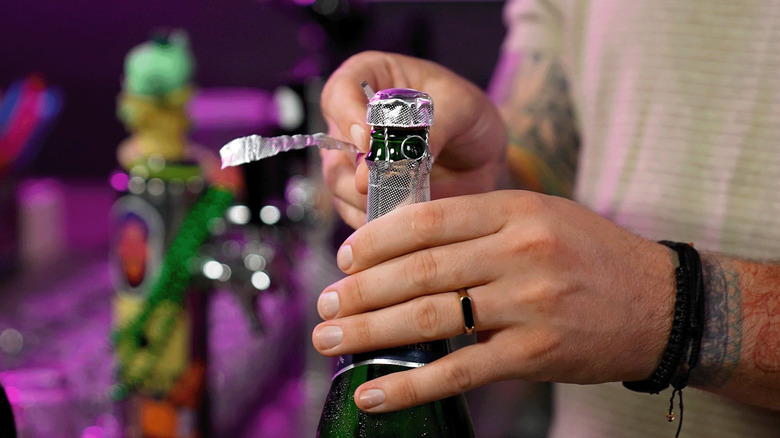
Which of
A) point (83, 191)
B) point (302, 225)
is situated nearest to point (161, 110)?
point (302, 225)

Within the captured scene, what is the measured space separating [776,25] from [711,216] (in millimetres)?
254

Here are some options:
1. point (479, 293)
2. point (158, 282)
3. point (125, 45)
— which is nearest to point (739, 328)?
point (479, 293)

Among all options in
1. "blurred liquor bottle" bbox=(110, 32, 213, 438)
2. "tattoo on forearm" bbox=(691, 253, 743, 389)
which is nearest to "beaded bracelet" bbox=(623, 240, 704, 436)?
"tattoo on forearm" bbox=(691, 253, 743, 389)

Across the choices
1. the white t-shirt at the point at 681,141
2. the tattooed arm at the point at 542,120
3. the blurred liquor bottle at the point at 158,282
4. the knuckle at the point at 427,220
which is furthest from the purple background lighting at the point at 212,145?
the knuckle at the point at 427,220

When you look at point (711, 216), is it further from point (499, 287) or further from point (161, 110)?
point (161, 110)

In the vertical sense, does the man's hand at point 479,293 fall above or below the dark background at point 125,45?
below

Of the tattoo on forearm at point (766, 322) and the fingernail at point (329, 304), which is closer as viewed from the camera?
the fingernail at point (329, 304)

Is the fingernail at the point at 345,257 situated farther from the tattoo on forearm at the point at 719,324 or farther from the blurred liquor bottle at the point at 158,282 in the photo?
the blurred liquor bottle at the point at 158,282

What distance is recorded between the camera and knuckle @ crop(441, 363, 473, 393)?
0.57m

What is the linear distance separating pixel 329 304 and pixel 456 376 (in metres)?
0.11

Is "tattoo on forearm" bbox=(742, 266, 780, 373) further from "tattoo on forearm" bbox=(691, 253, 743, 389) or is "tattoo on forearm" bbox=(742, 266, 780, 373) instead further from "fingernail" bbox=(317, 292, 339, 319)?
"fingernail" bbox=(317, 292, 339, 319)

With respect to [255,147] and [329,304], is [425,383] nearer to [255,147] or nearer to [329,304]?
[329,304]

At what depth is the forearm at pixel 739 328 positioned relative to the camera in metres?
0.68

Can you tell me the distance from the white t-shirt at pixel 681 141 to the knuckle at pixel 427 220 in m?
0.54
